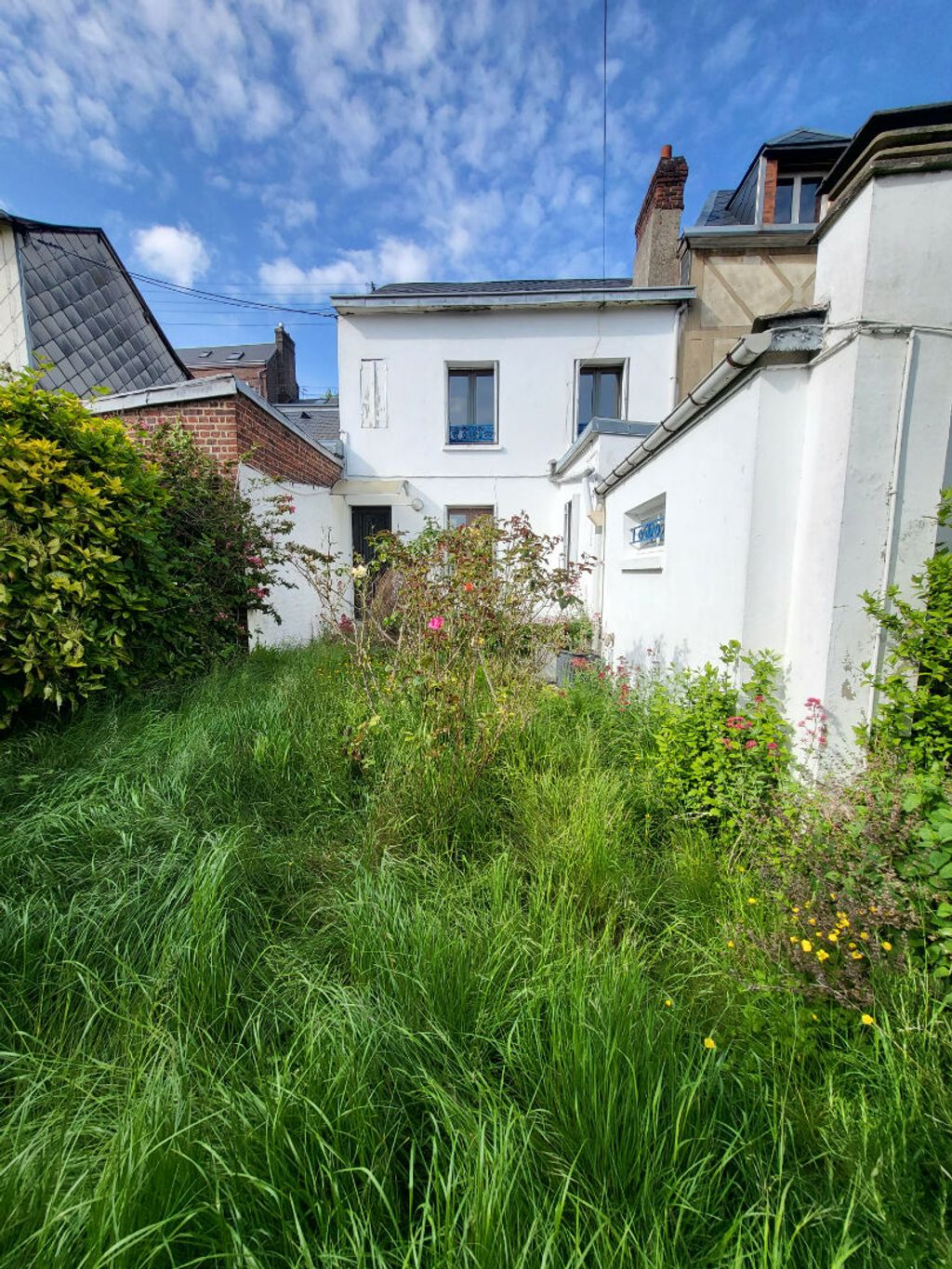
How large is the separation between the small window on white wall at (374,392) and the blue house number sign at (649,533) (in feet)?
24.5

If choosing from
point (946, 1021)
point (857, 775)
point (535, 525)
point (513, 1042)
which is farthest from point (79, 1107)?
point (535, 525)

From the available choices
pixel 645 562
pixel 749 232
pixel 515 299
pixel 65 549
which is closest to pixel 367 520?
pixel 515 299

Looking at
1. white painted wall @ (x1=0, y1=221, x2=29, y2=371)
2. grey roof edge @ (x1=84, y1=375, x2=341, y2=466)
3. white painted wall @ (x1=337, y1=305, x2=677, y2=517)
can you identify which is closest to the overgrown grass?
grey roof edge @ (x1=84, y1=375, x2=341, y2=466)

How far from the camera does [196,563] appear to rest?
15.8ft

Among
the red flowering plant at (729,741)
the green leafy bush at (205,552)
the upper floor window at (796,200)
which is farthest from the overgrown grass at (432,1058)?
the upper floor window at (796,200)

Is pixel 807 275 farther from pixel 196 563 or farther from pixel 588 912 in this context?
pixel 588 912

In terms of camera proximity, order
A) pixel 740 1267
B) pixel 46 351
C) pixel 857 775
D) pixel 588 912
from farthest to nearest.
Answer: pixel 46 351 < pixel 857 775 < pixel 588 912 < pixel 740 1267

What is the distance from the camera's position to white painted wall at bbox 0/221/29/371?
7305 mm

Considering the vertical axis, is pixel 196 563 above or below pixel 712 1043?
above

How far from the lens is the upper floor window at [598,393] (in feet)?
36.5

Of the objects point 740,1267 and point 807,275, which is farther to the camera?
point 807,275

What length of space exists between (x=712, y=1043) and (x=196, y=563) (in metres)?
5.10

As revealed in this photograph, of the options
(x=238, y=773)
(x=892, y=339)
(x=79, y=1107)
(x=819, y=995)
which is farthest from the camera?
(x=238, y=773)

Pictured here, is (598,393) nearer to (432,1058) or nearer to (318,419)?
(318,419)
